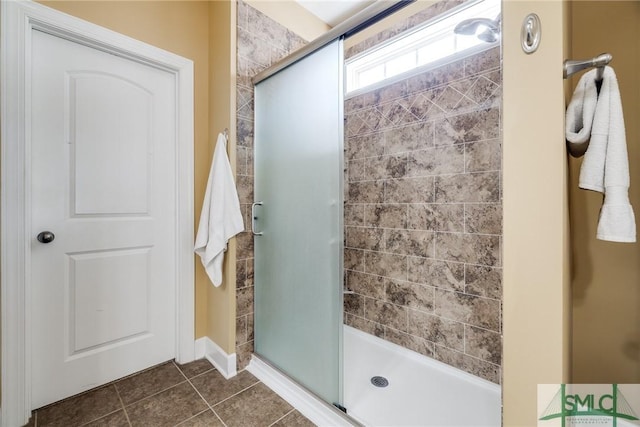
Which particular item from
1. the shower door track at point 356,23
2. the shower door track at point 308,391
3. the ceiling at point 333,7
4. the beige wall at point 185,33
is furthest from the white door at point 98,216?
the ceiling at point 333,7

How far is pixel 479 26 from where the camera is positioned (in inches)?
54.3

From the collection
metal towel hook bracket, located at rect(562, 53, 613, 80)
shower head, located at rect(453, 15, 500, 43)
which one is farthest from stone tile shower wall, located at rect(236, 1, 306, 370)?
metal towel hook bracket, located at rect(562, 53, 613, 80)

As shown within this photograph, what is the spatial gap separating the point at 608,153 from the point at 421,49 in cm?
165

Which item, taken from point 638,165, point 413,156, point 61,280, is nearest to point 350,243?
point 413,156

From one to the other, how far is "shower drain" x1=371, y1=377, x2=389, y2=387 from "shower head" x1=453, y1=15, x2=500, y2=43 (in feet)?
6.75

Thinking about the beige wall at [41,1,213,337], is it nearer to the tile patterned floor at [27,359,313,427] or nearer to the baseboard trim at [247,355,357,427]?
the tile patterned floor at [27,359,313,427]

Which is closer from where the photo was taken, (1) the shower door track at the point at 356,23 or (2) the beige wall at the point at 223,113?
(1) the shower door track at the point at 356,23

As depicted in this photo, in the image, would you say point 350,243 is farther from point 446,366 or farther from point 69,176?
point 69,176

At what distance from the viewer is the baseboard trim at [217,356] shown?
167 cm

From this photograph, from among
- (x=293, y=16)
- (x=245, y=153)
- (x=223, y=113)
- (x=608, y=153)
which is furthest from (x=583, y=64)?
(x=293, y=16)

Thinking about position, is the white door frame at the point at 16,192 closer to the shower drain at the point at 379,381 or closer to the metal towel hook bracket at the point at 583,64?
the shower drain at the point at 379,381

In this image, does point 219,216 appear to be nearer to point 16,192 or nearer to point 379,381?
point 16,192

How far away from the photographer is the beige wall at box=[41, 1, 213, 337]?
4.98 feet

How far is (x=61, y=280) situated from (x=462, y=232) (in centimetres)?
232
